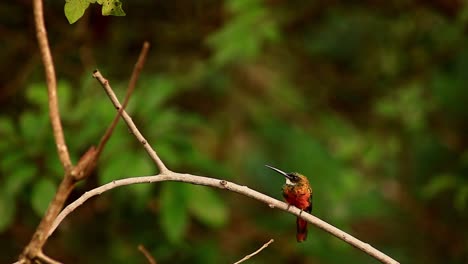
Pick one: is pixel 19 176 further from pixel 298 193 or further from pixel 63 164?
pixel 63 164

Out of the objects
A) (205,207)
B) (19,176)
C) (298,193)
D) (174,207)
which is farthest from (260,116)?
(298,193)

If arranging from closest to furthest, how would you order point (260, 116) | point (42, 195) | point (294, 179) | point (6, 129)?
point (294, 179)
point (42, 195)
point (6, 129)
point (260, 116)

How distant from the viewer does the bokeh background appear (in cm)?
373

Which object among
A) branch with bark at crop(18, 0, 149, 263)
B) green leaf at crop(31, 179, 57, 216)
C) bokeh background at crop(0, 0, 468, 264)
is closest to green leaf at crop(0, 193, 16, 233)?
bokeh background at crop(0, 0, 468, 264)

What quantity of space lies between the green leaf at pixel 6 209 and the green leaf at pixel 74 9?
2.04m

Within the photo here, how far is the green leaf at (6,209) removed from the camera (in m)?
3.37

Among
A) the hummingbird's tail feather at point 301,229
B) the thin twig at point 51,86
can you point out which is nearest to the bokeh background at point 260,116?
the hummingbird's tail feather at point 301,229

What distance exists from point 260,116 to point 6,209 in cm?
198

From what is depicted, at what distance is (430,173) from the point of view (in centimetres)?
442

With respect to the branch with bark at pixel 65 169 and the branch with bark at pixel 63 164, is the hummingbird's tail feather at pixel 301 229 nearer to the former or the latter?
the branch with bark at pixel 65 169

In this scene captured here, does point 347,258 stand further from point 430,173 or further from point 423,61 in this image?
point 423,61

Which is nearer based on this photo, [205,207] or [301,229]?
[301,229]

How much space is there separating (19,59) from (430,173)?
2.32m

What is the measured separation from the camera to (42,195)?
321 cm
